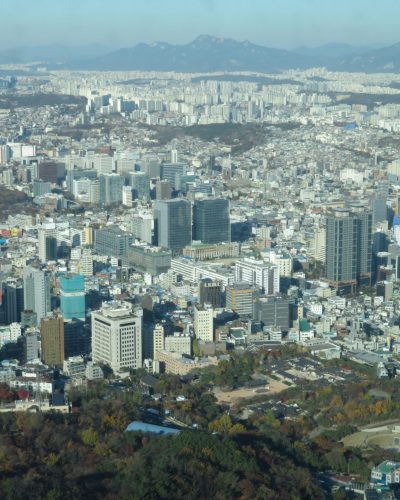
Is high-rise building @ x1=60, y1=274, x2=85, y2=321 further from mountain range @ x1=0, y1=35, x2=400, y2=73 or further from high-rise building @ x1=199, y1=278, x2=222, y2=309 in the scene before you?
mountain range @ x1=0, y1=35, x2=400, y2=73

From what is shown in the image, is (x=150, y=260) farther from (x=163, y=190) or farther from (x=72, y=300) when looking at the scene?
(x=163, y=190)

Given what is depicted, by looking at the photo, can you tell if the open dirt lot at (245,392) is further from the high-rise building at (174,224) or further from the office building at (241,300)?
the high-rise building at (174,224)

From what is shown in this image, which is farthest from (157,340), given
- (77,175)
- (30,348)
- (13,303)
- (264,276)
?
(77,175)

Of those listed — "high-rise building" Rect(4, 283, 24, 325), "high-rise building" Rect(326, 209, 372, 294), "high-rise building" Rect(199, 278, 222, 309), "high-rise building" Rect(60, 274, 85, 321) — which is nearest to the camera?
"high-rise building" Rect(60, 274, 85, 321)

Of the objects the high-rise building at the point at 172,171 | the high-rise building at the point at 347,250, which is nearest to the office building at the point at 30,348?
the high-rise building at the point at 347,250

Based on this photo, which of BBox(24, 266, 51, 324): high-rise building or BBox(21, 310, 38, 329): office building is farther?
BBox(24, 266, 51, 324): high-rise building

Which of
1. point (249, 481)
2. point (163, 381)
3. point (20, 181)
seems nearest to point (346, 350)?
point (163, 381)

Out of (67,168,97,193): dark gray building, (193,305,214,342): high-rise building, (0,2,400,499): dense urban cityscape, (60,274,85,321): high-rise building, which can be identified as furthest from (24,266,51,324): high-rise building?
(67,168,97,193): dark gray building

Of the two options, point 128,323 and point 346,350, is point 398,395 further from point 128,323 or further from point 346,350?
point 128,323
